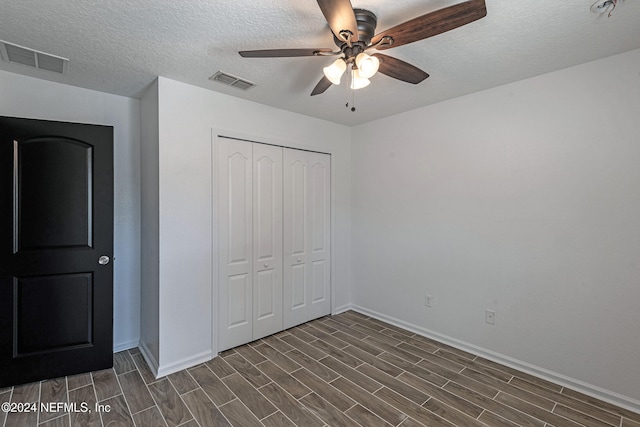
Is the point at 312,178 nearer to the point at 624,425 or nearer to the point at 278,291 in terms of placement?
the point at 278,291

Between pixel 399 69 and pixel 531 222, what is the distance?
5.79 feet

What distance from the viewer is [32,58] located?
215 centimetres

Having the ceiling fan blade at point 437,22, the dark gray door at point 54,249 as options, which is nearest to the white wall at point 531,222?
the ceiling fan blade at point 437,22

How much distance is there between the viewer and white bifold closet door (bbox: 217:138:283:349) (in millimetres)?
2906

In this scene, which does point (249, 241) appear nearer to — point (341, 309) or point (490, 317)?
point (341, 309)

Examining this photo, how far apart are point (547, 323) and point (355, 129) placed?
291cm

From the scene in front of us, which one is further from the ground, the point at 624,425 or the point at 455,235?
the point at 455,235

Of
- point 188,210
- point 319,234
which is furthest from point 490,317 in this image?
point 188,210

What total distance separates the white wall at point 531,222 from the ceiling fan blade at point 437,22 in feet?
5.24

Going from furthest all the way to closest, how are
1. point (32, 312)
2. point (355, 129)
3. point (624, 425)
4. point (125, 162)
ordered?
point (355, 129) → point (125, 162) → point (32, 312) → point (624, 425)

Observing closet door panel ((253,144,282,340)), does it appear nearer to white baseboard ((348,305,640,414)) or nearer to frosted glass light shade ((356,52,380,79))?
white baseboard ((348,305,640,414))

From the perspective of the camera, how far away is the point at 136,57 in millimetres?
2152

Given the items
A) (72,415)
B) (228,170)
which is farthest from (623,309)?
(72,415)

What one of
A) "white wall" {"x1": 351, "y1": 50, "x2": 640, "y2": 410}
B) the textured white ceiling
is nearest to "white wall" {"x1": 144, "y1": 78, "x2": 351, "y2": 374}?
the textured white ceiling
